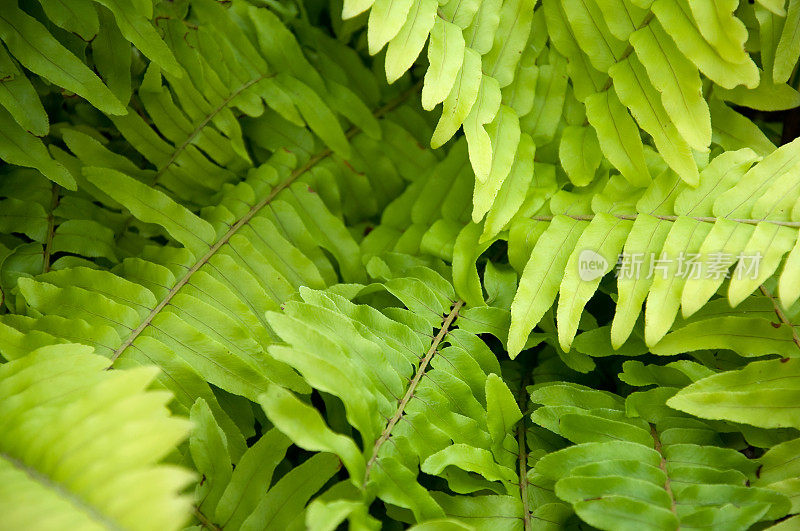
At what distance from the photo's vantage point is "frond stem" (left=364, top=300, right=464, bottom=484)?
0.70 m

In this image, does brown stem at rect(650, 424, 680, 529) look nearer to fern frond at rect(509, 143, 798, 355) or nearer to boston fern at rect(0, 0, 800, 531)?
boston fern at rect(0, 0, 800, 531)

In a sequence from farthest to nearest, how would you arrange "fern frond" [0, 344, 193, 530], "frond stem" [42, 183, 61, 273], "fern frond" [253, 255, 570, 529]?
"frond stem" [42, 183, 61, 273] < "fern frond" [253, 255, 570, 529] < "fern frond" [0, 344, 193, 530]

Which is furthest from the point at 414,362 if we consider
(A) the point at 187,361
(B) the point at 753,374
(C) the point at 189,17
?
(C) the point at 189,17

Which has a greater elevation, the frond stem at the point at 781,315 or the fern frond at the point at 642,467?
the frond stem at the point at 781,315

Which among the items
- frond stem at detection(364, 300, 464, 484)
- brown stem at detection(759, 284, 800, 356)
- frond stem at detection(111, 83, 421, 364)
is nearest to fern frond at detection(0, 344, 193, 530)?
frond stem at detection(111, 83, 421, 364)

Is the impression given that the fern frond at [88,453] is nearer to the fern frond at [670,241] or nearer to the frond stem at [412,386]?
the frond stem at [412,386]

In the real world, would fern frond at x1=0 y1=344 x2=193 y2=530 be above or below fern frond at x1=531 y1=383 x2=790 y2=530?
below

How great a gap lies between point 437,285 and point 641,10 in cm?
49

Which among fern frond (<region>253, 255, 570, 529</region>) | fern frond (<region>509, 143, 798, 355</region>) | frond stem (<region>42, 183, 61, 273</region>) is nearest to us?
fern frond (<region>253, 255, 570, 529</region>)

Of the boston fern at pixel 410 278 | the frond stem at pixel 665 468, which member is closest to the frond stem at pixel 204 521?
the boston fern at pixel 410 278

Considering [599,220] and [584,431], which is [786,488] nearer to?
[584,431]

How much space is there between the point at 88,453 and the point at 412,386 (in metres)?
0.38

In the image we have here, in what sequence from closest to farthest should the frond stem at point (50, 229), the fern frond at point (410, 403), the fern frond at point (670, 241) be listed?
1. the fern frond at point (410, 403)
2. the fern frond at point (670, 241)
3. the frond stem at point (50, 229)

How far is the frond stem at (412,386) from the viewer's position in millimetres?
702
